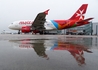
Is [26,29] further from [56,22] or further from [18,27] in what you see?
[56,22]

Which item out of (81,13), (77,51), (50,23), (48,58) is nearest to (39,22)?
(50,23)

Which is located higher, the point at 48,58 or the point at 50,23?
the point at 50,23

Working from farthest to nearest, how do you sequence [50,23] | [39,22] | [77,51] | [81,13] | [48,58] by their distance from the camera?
1. [50,23]
2. [81,13]
3. [39,22]
4. [77,51]
5. [48,58]

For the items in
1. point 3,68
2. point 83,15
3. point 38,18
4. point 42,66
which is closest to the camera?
point 3,68

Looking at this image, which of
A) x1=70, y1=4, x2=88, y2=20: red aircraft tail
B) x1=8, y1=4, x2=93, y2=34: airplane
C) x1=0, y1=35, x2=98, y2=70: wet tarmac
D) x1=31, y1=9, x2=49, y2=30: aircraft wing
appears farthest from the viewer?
x1=70, y1=4, x2=88, y2=20: red aircraft tail

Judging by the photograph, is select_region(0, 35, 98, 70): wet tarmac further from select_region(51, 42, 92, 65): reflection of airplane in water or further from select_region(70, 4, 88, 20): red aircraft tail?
select_region(70, 4, 88, 20): red aircraft tail

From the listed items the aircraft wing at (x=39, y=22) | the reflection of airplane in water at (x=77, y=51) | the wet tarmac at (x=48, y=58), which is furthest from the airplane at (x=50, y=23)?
the wet tarmac at (x=48, y=58)

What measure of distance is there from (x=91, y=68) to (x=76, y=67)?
268 millimetres

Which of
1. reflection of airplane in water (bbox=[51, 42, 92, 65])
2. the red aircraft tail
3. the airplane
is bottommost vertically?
reflection of airplane in water (bbox=[51, 42, 92, 65])

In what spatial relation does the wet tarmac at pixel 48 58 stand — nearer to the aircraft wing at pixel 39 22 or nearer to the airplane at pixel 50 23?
the aircraft wing at pixel 39 22

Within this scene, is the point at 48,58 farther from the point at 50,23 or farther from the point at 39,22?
the point at 50,23

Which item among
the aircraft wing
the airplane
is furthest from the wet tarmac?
the airplane

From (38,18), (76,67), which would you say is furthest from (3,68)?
(38,18)

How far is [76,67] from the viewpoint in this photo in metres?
2.62
